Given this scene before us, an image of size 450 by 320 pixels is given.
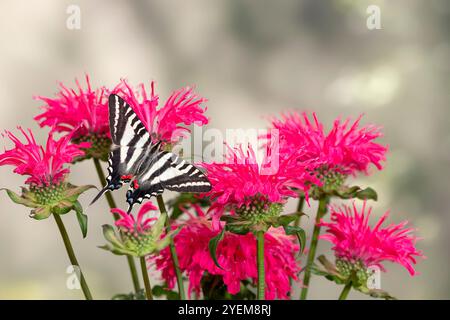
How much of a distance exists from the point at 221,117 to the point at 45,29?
1.62 ft

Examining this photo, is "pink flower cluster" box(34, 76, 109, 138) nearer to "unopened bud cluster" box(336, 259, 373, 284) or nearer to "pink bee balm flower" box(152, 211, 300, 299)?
"pink bee balm flower" box(152, 211, 300, 299)

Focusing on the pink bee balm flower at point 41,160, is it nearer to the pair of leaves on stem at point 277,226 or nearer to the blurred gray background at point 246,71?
the pair of leaves on stem at point 277,226

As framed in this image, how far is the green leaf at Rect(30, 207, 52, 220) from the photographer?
60 cm

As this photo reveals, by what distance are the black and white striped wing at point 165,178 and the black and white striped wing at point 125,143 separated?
1cm

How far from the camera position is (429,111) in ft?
5.22

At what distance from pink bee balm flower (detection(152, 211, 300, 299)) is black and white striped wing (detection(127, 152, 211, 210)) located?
0.33ft

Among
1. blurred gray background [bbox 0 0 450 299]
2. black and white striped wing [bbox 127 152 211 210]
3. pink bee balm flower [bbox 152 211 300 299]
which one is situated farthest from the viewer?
blurred gray background [bbox 0 0 450 299]

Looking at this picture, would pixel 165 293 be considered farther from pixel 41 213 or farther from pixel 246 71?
pixel 246 71

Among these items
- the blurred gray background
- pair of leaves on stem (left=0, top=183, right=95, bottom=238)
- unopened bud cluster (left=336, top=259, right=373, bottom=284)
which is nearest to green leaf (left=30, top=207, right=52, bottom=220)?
pair of leaves on stem (left=0, top=183, right=95, bottom=238)

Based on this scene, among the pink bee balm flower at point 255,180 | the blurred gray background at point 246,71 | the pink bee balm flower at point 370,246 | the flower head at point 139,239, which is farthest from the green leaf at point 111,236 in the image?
the blurred gray background at point 246,71

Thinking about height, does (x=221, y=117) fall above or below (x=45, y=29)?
below

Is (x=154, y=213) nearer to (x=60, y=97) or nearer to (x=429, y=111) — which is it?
(x=60, y=97)

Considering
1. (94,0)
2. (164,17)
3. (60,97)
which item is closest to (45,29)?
(94,0)

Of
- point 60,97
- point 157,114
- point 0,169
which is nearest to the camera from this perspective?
point 157,114
